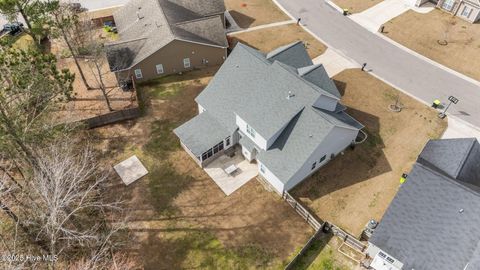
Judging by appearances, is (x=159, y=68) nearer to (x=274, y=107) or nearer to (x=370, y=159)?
(x=274, y=107)

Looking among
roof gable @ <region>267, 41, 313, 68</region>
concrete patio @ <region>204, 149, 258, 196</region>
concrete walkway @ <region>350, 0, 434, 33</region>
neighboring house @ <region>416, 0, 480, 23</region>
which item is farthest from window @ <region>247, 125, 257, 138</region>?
neighboring house @ <region>416, 0, 480, 23</region>

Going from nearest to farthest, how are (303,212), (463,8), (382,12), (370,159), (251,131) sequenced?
(303,212) < (251,131) < (370,159) < (463,8) < (382,12)

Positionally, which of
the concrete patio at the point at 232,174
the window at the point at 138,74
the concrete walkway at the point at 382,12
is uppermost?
the concrete walkway at the point at 382,12

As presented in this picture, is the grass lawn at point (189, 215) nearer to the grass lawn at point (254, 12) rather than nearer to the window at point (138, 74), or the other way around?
the window at point (138, 74)

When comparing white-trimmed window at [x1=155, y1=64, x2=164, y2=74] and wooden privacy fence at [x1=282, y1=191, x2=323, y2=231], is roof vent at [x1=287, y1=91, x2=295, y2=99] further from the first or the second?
white-trimmed window at [x1=155, y1=64, x2=164, y2=74]

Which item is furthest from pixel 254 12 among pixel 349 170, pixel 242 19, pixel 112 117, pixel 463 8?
pixel 349 170

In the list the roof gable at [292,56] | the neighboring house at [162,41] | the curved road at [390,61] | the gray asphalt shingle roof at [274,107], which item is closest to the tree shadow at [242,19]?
the neighboring house at [162,41]
